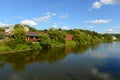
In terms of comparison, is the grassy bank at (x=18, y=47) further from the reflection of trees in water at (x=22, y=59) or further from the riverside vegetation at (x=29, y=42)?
the reflection of trees in water at (x=22, y=59)

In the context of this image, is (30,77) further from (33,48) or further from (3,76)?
(33,48)

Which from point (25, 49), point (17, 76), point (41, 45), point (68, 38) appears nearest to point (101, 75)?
point (17, 76)

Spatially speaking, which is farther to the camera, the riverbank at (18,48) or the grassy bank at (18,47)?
the grassy bank at (18,47)

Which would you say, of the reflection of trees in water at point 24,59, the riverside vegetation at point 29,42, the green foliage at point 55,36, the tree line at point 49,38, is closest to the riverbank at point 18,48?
the riverside vegetation at point 29,42

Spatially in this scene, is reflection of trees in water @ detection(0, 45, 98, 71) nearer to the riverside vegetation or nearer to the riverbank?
the riverbank

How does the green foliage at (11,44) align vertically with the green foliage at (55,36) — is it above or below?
below

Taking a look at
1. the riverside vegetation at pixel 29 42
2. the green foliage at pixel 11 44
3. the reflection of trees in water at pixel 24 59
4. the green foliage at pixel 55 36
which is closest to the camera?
the reflection of trees in water at pixel 24 59

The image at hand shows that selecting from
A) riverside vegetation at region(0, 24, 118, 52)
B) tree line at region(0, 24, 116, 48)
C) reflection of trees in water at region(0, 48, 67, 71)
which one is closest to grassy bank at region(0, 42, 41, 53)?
riverside vegetation at region(0, 24, 118, 52)

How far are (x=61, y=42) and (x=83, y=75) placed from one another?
1645 inches

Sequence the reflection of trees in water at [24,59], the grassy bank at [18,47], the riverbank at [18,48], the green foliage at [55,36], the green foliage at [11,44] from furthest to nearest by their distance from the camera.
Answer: the green foliage at [55,36] → the green foliage at [11,44] → the grassy bank at [18,47] → the riverbank at [18,48] → the reflection of trees in water at [24,59]

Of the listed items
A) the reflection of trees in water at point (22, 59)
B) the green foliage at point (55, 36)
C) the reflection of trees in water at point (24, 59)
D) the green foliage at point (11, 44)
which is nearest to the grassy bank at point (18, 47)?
the green foliage at point (11, 44)

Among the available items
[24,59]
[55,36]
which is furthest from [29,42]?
[24,59]

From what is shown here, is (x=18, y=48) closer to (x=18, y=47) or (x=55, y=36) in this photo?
(x=18, y=47)

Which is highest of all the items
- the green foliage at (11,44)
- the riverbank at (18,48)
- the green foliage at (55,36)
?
the green foliage at (55,36)
